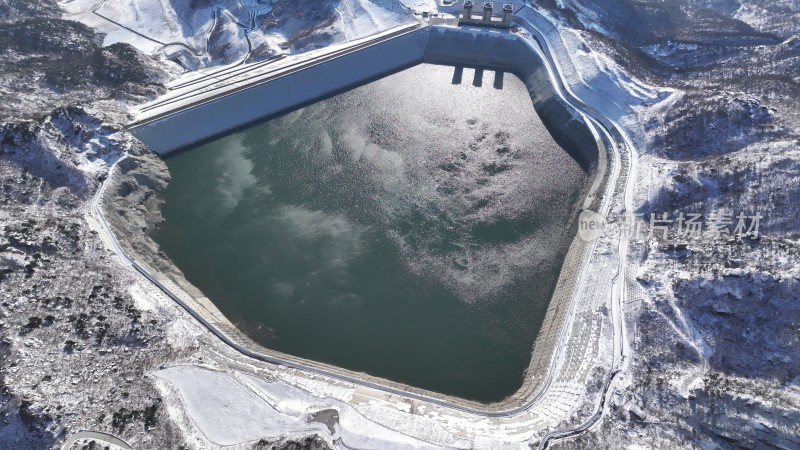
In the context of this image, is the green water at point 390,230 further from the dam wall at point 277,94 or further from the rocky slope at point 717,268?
the rocky slope at point 717,268

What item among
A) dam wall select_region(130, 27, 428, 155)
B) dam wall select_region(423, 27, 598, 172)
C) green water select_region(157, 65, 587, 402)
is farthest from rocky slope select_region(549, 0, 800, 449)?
dam wall select_region(130, 27, 428, 155)

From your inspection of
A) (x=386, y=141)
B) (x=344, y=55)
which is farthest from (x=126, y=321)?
(x=344, y=55)

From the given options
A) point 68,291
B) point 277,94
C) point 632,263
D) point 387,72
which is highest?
point 387,72

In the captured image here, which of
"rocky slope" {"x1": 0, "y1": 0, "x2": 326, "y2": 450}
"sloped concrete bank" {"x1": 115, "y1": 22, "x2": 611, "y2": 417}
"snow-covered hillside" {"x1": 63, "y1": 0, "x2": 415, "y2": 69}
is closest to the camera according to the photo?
"rocky slope" {"x1": 0, "y1": 0, "x2": 326, "y2": 450}

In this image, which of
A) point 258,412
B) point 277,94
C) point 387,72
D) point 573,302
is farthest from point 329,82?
point 258,412

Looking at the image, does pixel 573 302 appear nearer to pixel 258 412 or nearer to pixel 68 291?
pixel 258 412

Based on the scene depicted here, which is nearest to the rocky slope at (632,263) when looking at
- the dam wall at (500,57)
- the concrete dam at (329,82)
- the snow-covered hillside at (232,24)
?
the concrete dam at (329,82)

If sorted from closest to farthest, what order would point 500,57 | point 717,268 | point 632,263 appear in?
1. point 717,268
2. point 632,263
3. point 500,57

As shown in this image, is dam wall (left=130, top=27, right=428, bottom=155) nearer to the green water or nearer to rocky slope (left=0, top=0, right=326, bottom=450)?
the green water
